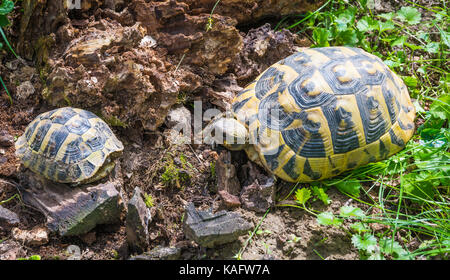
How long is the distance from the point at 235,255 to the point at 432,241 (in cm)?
154

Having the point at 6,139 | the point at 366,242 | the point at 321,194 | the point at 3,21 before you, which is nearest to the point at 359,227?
the point at 366,242

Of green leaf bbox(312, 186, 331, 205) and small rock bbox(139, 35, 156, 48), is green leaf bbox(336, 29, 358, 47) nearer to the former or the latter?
green leaf bbox(312, 186, 331, 205)

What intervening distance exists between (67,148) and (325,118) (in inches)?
84.5

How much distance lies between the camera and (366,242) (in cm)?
278

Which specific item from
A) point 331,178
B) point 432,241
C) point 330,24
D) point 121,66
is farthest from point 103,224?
point 330,24

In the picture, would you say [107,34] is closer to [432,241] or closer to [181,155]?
[181,155]

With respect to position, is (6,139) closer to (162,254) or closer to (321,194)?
(162,254)

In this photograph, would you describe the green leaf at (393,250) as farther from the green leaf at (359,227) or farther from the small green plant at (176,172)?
the small green plant at (176,172)

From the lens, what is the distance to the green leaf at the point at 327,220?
9.41ft


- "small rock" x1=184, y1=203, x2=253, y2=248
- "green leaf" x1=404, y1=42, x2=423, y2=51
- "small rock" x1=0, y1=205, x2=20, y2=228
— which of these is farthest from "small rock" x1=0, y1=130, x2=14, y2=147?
"green leaf" x1=404, y1=42, x2=423, y2=51

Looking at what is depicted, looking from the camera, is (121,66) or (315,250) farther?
(121,66)

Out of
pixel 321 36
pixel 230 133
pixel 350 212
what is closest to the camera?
pixel 350 212

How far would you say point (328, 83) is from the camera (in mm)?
3258

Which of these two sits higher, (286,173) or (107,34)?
(107,34)
